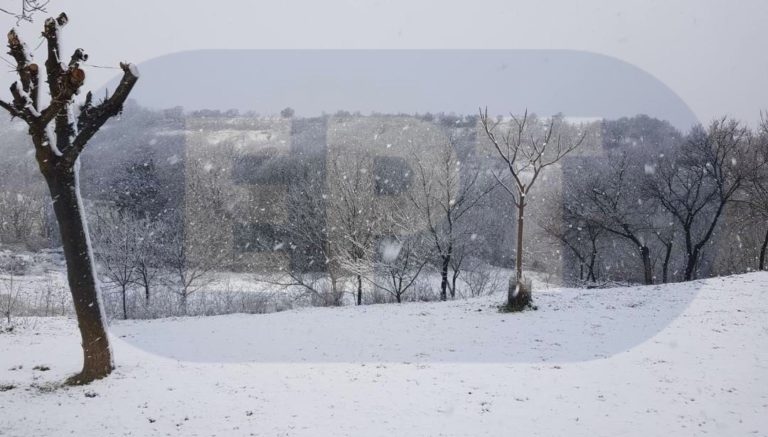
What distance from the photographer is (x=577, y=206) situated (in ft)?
93.3

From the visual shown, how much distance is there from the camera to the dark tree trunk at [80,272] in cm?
673

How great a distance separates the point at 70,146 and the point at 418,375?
22.2ft

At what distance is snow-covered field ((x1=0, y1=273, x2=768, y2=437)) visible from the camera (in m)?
5.80

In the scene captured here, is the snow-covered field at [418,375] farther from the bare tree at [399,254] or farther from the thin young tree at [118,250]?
the thin young tree at [118,250]

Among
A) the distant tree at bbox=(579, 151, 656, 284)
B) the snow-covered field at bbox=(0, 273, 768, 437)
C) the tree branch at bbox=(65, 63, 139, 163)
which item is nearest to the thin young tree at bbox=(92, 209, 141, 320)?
the snow-covered field at bbox=(0, 273, 768, 437)

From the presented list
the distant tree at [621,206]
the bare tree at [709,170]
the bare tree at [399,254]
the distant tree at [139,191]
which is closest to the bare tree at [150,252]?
the distant tree at [139,191]

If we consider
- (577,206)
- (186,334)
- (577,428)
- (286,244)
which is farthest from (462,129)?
(577,428)

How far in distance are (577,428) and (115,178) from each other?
43144mm

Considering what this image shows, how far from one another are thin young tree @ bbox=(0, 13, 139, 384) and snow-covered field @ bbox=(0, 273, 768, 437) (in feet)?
2.74

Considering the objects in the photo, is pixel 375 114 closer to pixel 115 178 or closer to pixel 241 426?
pixel 115 178

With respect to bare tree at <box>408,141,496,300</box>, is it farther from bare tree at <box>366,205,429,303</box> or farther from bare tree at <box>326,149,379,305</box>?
bare tree at <box>326,149,379,305</box>

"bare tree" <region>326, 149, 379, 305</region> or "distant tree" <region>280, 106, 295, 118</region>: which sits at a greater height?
"distant tree" <region>280, 106, 295, 118</region>

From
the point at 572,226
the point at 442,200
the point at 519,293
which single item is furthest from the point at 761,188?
the point at 519,293

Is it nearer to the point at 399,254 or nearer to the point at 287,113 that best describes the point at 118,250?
the point at 399,254
